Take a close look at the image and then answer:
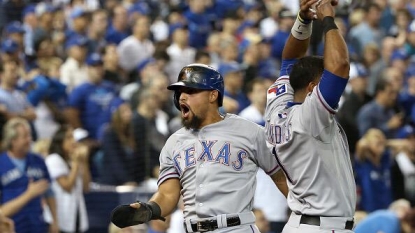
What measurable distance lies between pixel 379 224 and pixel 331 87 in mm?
4006

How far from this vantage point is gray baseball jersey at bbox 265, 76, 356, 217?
193 inches

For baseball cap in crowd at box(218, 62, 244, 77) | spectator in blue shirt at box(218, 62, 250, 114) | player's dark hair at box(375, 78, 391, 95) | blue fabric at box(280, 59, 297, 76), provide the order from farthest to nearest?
player's dark hair at box(375, 78, 391, 95), baseball cap in crowd at box(218, 62, 244, 77), spectator in blue shirt at box(218, 62, 250, 114), blue fabric at box(280, 59, 297, 76)

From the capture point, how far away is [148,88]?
1048cm

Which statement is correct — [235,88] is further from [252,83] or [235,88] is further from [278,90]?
[278,90]

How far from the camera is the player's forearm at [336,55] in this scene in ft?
15.5

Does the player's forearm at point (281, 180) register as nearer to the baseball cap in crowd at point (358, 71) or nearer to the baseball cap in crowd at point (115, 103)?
the baseball cap in crowd at point (115, 103)

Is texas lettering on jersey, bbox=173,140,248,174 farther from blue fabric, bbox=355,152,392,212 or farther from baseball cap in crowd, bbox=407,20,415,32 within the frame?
baseball cap in crowd, bbox=407,20,415,32

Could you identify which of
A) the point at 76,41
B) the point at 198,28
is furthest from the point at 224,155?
the point at 198,28

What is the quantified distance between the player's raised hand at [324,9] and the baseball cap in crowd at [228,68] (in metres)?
6.16

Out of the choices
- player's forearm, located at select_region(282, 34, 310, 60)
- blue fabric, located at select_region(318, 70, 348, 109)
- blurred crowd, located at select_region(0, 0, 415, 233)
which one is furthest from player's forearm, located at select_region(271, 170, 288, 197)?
blurred crowd, located at select_region(0, 0, 415, 233)

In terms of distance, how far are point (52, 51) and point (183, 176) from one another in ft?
22.9

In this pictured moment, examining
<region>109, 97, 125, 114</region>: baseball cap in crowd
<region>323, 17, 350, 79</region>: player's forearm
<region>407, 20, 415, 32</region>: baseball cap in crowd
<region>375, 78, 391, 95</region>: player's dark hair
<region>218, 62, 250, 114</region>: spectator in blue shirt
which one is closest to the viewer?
<region>323, 17, 350, 79</region>: player's forearm

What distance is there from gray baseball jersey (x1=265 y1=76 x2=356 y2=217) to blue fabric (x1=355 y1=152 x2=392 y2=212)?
5.38 metres

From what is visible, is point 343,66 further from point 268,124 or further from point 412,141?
point 412,141
